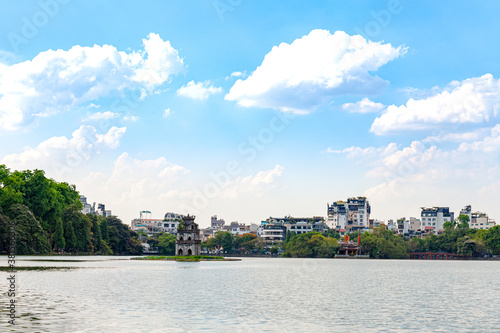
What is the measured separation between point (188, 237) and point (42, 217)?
3362 centimetres

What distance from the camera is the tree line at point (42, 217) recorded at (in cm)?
12088

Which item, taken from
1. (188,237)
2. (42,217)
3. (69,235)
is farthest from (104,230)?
(188,237)

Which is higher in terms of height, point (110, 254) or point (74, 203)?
point (74, 203)

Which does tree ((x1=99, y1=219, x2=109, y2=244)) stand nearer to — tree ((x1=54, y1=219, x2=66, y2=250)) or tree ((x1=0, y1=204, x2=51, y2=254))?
tree ((x1=54, y1=219, x2=66, y2=250))

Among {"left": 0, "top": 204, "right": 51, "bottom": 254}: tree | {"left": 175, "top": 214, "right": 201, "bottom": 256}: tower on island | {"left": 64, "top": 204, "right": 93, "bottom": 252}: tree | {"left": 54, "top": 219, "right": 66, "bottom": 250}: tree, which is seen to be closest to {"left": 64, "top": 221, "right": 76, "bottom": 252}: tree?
{"left": 64, "top": 204, "right": 93, "bottom": 252}: tree

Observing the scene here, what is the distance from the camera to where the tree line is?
120875 millimetres

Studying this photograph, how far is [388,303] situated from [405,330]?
13.6 metres

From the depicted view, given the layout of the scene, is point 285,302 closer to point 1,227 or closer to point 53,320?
point 53,320

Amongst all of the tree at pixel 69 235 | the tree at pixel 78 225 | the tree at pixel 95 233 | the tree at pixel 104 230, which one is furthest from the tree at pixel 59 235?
the tree at pixel 104 230

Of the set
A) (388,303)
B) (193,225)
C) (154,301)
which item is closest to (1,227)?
(193,225)

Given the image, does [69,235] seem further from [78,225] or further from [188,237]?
[188,237]

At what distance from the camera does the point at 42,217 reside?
5497 inches

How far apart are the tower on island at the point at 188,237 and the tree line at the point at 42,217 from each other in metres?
27.6

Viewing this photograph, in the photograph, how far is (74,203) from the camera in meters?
163
